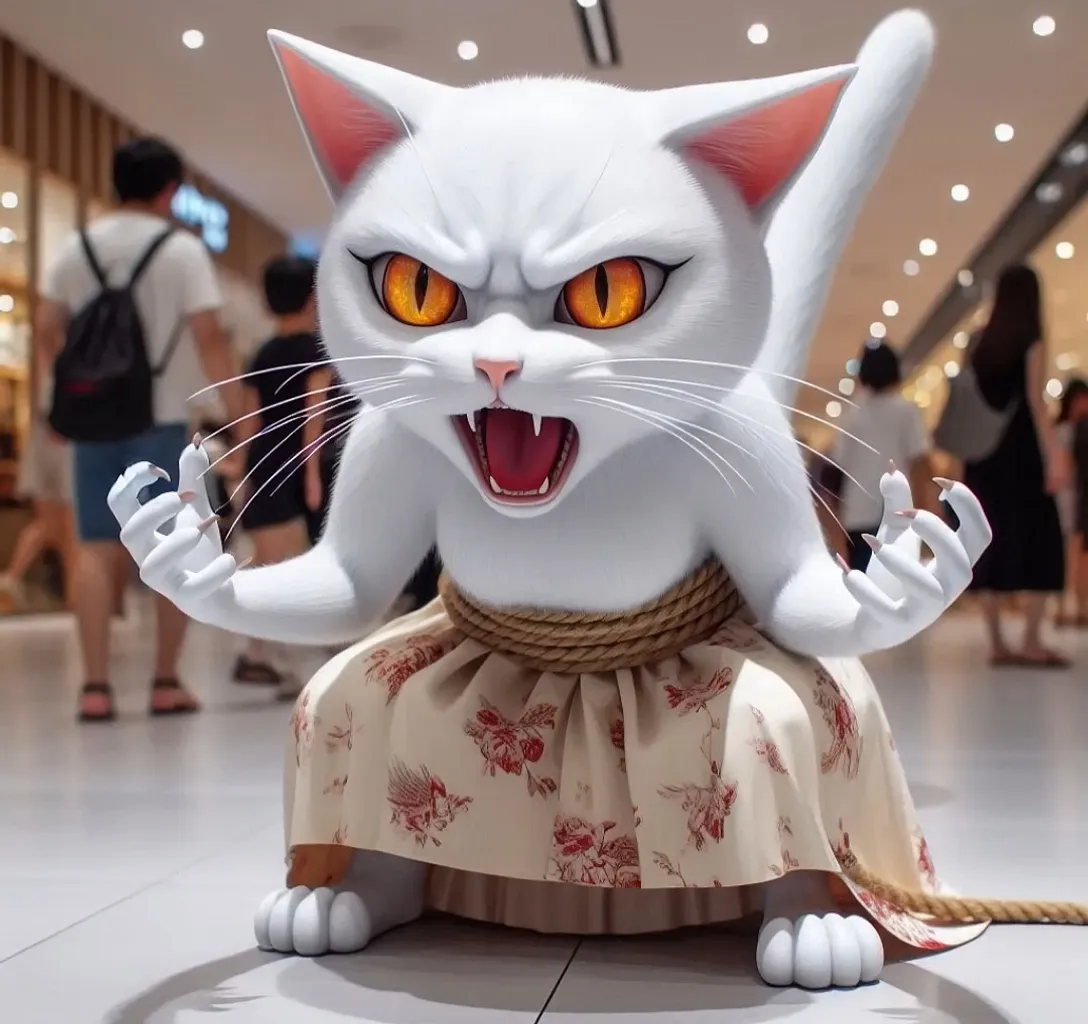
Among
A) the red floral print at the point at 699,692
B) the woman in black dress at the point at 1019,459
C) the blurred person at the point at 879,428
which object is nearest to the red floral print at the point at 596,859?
the red floral print at the point at 699,692

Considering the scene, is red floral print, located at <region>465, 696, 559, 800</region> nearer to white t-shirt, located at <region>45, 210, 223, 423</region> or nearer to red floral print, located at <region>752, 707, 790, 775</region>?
red floral print, located at <region>752, 707, 790, 775</region>

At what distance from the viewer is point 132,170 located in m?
2.95

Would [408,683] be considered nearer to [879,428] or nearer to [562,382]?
[562,382]

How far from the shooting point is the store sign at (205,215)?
314 inches

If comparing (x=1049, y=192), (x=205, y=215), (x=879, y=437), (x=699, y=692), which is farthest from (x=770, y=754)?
(x=1049, y=192)

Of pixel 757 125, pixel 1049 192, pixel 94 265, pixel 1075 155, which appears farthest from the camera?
pixel 1049 192

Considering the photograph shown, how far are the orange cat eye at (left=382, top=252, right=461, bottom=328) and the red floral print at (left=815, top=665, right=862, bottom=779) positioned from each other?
0.45 meters

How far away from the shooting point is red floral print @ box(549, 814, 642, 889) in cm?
112

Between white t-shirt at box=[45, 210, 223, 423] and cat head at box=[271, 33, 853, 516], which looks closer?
cat head at box=[271, 33, 853, 516]

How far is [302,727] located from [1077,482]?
18.2 ft

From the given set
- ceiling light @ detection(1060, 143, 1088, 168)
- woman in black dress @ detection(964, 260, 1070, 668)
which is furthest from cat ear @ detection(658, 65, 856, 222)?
ceiling light @ detection(1060, 143, 1088, 168)

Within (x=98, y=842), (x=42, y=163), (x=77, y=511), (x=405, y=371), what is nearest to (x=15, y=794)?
(x=98, y=842)

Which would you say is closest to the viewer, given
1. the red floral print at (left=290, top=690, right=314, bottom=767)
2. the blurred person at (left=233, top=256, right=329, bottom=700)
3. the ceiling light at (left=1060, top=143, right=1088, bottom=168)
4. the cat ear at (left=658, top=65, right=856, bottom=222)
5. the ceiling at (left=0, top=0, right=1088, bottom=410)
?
the cat ear at (left=658, top=65, right=856, bottom=222)

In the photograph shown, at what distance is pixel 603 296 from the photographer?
106 centimetres
